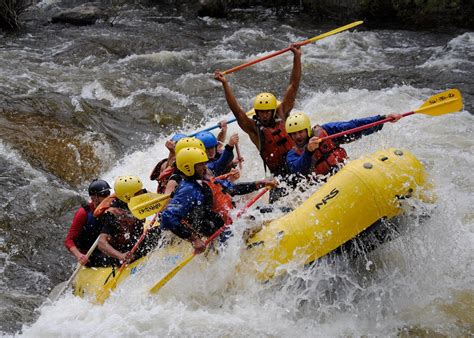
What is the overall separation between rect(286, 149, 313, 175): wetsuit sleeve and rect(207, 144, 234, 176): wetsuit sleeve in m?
0.80

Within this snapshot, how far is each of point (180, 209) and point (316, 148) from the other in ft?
4.21

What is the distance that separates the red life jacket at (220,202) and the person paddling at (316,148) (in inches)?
26.9

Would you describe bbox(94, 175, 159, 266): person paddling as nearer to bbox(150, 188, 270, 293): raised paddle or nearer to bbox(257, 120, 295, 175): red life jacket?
bbox(150, 188, 270, 293): raised paddle

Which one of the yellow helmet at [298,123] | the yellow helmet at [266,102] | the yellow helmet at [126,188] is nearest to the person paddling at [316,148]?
the yellow helmet at [298,123]

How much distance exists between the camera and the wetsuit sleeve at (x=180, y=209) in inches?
189

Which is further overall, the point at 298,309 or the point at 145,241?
the point at 145,241

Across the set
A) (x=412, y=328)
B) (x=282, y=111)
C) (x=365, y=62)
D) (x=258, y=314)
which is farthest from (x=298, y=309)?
(x=365, y=62)

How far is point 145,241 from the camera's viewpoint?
5605 millimetres

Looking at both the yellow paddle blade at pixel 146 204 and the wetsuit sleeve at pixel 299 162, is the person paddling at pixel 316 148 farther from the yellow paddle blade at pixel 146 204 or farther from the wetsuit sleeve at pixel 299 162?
the yellow paddle blade at pixel 146 204

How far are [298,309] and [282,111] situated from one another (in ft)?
7.33

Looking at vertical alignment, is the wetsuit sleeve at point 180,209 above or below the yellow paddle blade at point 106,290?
above

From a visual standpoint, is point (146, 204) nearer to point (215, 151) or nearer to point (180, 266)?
point (180, 266)

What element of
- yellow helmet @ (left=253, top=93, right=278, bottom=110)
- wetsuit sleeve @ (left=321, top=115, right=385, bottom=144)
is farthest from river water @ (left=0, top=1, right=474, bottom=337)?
yellow helmet @ (left=253, top=93, right=278, bottom=110)

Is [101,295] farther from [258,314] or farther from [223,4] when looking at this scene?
[223,4]
